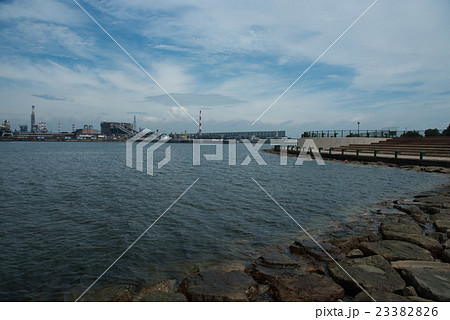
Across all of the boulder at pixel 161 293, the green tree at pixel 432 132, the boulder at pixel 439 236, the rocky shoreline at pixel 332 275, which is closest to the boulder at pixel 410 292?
the rocky shoreline at pixel 332 275

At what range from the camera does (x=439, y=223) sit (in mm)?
7996

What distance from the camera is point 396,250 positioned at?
607cm

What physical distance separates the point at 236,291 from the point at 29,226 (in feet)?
22.4

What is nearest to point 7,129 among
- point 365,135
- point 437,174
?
point 365,135

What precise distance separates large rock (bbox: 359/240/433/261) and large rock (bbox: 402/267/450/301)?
2.38 feet

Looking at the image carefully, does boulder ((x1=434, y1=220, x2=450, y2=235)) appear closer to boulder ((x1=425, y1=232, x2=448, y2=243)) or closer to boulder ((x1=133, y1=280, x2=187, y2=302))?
boulder ((x1=425, y1=232, x2=448, y2=243))

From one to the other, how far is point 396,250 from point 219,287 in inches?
157

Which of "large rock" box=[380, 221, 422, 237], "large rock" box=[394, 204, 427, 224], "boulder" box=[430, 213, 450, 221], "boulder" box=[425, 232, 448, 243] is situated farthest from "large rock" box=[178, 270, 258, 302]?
Answer: "boulder" box=[430, 213, 450, 221]

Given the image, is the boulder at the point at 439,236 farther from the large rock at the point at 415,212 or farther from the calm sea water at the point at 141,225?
the calm sea water at the point at 141,225

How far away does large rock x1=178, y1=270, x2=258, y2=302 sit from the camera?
4.28 metres

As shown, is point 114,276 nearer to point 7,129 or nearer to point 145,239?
point 145,239

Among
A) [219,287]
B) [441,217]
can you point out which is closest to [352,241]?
[219,287]

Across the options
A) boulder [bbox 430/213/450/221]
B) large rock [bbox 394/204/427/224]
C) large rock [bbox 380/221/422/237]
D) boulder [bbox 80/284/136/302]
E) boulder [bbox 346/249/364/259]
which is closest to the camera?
boulder [bbox 80/284/136/302]

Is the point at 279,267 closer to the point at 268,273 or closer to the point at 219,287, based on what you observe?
the point at 268,273
